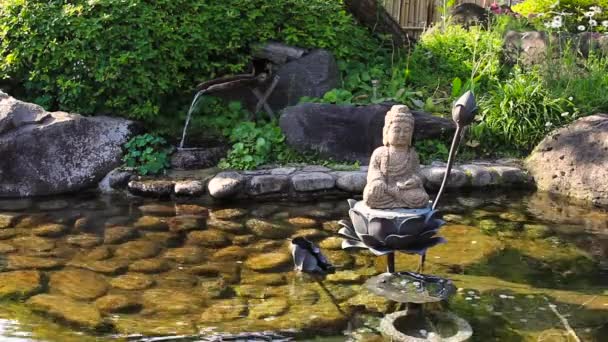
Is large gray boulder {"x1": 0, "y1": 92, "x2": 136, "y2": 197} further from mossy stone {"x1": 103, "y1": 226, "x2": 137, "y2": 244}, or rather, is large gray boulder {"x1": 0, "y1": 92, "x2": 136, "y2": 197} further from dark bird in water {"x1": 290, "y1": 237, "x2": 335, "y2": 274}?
dark bird in water {"x1": 290, "y1": 237, "x2": 335, "y2": 274}

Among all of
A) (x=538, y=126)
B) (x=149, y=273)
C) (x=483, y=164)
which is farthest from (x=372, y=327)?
(x=538, y=126)

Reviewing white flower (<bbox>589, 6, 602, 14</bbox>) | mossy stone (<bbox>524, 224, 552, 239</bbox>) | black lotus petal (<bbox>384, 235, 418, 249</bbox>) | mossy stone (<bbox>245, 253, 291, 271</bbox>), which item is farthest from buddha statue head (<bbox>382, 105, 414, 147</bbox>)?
white flower (<bbox>589, 6, 602, 14</bbox>)

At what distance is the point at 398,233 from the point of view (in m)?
4.32

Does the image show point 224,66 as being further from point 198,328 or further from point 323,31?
point 198,328

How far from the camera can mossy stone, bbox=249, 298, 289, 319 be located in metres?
4.47

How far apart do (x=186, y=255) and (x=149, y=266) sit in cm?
38

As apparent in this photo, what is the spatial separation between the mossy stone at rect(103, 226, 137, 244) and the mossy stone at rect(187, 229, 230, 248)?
1.77 feet

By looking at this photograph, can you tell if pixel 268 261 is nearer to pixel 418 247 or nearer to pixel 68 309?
pixel 418 247

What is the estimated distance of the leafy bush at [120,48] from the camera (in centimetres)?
825

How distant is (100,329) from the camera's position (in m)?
4.19

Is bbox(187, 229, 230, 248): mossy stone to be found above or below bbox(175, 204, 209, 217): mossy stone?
below

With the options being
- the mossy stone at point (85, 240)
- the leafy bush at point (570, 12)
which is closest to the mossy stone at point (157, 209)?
the mossy stone at point (85, 240)

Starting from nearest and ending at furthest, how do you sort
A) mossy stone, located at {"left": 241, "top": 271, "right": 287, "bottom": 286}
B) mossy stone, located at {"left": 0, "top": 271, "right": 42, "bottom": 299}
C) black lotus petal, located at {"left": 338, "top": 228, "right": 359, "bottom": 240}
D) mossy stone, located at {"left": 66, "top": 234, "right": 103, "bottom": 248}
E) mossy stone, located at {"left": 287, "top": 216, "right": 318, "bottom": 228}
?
black lotus petal, located at {"left": 338, "top": 228, "right": 359, "bottom": 240}
mossy stone, located at {"left": 0, "top": 271, "right": 42, "bottom": 299}
mossy stone, located at {"left": 241, "top": 271, "right": 287, "bottom": 286}
mossy stone, located at {"left": 66, "top": 234, "right": 103, "bottom": 248}
mossy stone, located at {"left": 287, "top": 216, "right": 318, "bottom": 228}

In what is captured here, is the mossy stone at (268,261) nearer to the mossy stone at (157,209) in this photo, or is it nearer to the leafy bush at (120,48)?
the mossy stone at (157,209)
